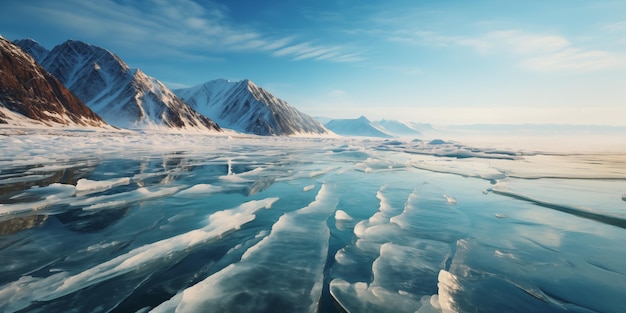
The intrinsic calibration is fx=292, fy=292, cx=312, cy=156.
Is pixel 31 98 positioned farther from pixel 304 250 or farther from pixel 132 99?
pixel 304 250

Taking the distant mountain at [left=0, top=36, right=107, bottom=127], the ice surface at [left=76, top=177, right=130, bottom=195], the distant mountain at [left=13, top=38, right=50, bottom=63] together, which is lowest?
the ice surface at [left=76, top=177, right=130, bottom=195]

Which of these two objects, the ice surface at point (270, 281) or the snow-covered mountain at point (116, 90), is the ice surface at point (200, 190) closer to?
the ice surface at point (270, 281)

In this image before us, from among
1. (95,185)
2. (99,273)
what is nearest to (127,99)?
(95,185)

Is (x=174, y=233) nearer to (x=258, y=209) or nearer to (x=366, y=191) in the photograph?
(x=258, y=209)

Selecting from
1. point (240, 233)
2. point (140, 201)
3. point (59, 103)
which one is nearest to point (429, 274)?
point (240, 233)

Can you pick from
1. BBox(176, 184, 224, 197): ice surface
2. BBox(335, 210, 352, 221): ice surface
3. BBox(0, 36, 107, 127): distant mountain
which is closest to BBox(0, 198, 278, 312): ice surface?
BBox(335, 210, 352, 221): ice surface

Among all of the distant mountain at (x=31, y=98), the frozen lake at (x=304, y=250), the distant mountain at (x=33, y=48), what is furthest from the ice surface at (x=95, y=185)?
the distant mountain at (x=33, y=48)

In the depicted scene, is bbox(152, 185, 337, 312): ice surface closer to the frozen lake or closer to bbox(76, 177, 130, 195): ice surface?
the frozen lake
